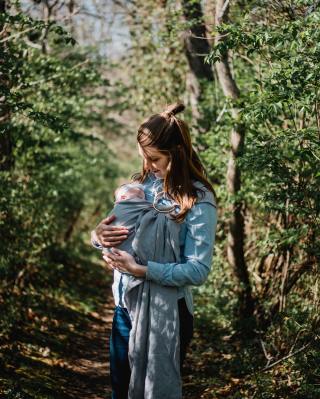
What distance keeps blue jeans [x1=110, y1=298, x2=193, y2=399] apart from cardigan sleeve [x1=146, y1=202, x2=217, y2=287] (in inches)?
7.8

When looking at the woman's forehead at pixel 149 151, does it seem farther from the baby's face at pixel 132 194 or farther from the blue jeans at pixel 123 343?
the blue jeans at pixel 123 343

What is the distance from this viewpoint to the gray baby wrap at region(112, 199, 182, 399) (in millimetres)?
2600

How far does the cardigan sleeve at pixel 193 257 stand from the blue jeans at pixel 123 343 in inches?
7.8

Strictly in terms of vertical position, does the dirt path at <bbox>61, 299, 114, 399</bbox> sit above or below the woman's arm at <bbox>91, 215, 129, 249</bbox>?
below

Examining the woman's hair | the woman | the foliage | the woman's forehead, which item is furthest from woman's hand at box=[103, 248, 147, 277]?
the foliage

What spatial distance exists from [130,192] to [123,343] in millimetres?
736

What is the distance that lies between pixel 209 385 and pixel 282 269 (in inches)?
50.1

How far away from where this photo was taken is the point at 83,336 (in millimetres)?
6617

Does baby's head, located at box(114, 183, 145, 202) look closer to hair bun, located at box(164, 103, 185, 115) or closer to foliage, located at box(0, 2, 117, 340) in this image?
hair bun, located at box(164, 103, 185, 115)

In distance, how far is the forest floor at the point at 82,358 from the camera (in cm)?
446

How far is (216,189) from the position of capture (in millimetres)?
5664

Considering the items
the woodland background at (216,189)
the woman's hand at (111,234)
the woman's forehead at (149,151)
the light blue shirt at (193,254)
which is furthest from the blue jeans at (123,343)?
the woodland background at (216,189)

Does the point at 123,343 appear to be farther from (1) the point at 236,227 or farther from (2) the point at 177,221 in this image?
(1) the point at 236,227

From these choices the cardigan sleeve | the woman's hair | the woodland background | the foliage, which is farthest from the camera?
the foliage
